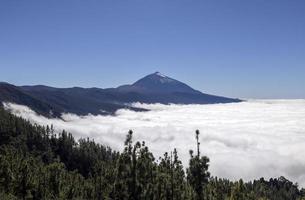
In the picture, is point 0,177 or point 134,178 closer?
point 134,178

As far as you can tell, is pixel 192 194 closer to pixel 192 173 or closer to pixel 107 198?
pixel 192 173

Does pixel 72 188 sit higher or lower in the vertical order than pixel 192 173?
lower

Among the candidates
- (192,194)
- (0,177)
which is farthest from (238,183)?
(0,177)

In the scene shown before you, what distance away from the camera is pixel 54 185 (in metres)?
116

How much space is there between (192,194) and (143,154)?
10.4 m

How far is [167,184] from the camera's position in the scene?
7694 centimetres

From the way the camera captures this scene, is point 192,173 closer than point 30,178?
Yes

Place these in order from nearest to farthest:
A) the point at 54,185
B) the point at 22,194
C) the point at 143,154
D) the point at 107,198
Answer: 1. the point at 143,154
2. the point at 107,198
3. the point at 22,194
4. the point at 54,185

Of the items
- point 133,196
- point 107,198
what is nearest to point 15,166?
point 107,198

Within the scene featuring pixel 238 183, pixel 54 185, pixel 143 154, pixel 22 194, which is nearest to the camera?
pixel 238 183

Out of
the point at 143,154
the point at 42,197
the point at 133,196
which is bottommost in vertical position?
the point at 42,197

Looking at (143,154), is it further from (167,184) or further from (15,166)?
(15,166)

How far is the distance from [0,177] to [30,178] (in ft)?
22.6

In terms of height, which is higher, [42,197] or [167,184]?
[167,184]
